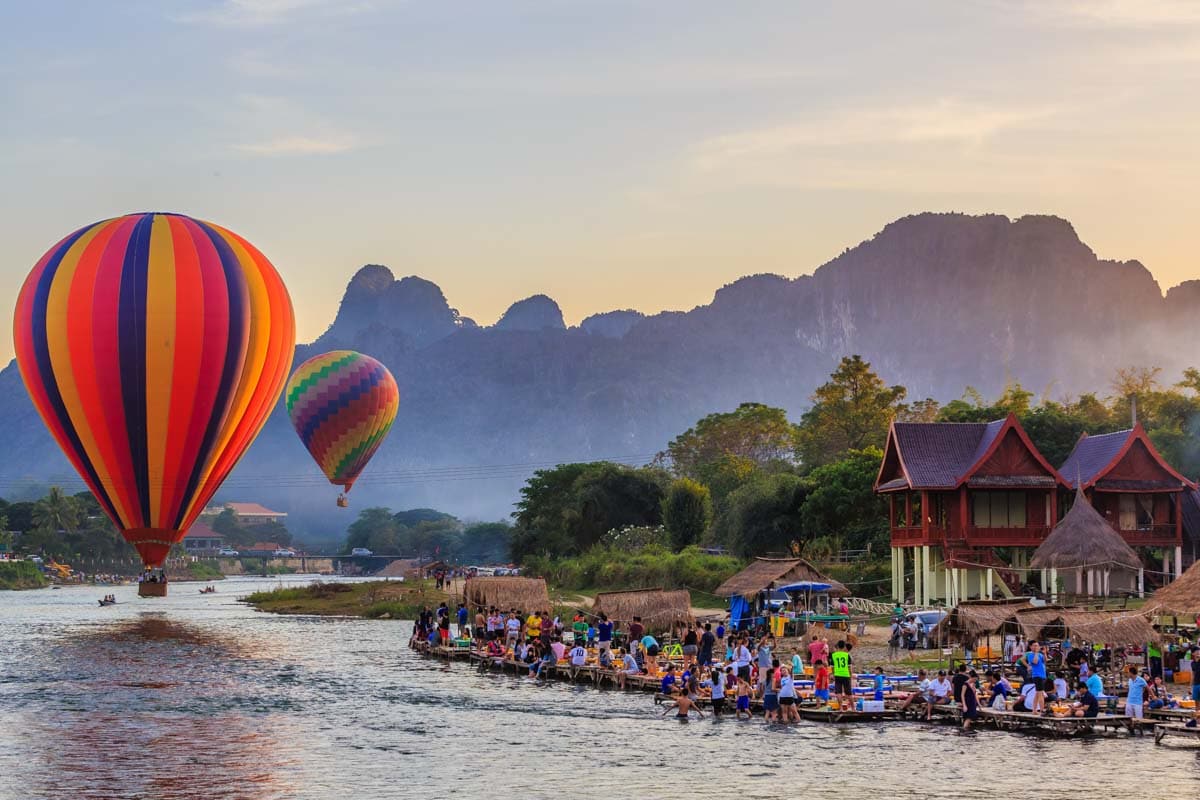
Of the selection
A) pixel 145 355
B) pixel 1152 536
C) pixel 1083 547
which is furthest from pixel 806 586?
pixel 145 355

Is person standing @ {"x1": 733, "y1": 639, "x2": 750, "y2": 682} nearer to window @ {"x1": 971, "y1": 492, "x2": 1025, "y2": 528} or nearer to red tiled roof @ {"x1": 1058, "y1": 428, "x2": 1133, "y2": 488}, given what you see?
window @ {"x1": 971, "y1": 492, "x2": 1025, "y2": 528}

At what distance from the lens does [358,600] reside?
10875cm

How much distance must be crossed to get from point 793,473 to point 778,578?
53.6 metres

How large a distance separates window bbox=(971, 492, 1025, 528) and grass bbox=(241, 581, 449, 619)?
38570 millimetres

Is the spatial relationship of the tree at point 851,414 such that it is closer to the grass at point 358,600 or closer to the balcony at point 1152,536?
the grass at point 358,600

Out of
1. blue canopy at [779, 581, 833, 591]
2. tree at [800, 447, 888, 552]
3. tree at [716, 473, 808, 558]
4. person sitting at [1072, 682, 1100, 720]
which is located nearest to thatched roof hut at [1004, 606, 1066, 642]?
person sitting at [1072, 682, 1100, 720]

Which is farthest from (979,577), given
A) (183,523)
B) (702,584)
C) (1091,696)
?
(183,523)

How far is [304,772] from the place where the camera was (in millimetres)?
35156

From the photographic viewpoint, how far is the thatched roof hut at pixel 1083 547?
58.9 metres

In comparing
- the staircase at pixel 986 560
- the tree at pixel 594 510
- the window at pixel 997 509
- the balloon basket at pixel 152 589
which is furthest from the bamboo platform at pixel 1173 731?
the tree at pixel 594 510

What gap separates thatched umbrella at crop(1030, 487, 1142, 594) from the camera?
5888 centimetres

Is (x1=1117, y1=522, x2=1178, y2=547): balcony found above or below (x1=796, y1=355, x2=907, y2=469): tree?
below

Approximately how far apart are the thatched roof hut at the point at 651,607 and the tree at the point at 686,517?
49.4m

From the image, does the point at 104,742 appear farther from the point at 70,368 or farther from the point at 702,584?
the point at 702,584
